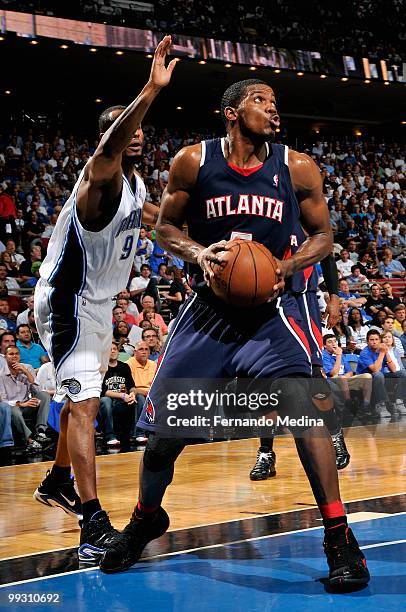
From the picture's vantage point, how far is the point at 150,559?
389 cm

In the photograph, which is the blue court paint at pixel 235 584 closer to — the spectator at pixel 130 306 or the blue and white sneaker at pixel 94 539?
the blue and white sneaker at pixel 94 539

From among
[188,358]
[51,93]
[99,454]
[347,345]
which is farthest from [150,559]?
[51,93]

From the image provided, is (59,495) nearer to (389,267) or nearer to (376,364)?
(376,364)

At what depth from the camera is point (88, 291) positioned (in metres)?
4.13

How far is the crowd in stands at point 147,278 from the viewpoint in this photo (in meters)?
8.66

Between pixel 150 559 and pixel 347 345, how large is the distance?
7746 mm

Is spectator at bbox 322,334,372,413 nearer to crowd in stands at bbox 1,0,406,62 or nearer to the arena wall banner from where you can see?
the arena wall banner

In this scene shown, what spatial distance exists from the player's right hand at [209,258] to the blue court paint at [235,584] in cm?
115

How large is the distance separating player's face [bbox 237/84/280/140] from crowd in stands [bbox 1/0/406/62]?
13.3 m

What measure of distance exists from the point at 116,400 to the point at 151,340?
2.82ft

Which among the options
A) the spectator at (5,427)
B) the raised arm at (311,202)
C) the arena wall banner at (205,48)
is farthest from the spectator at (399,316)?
the raised arm at (311,202)

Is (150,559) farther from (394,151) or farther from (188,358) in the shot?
(394,151)

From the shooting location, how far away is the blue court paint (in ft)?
10.3

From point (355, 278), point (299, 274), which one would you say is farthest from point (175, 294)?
point (299, 274)
